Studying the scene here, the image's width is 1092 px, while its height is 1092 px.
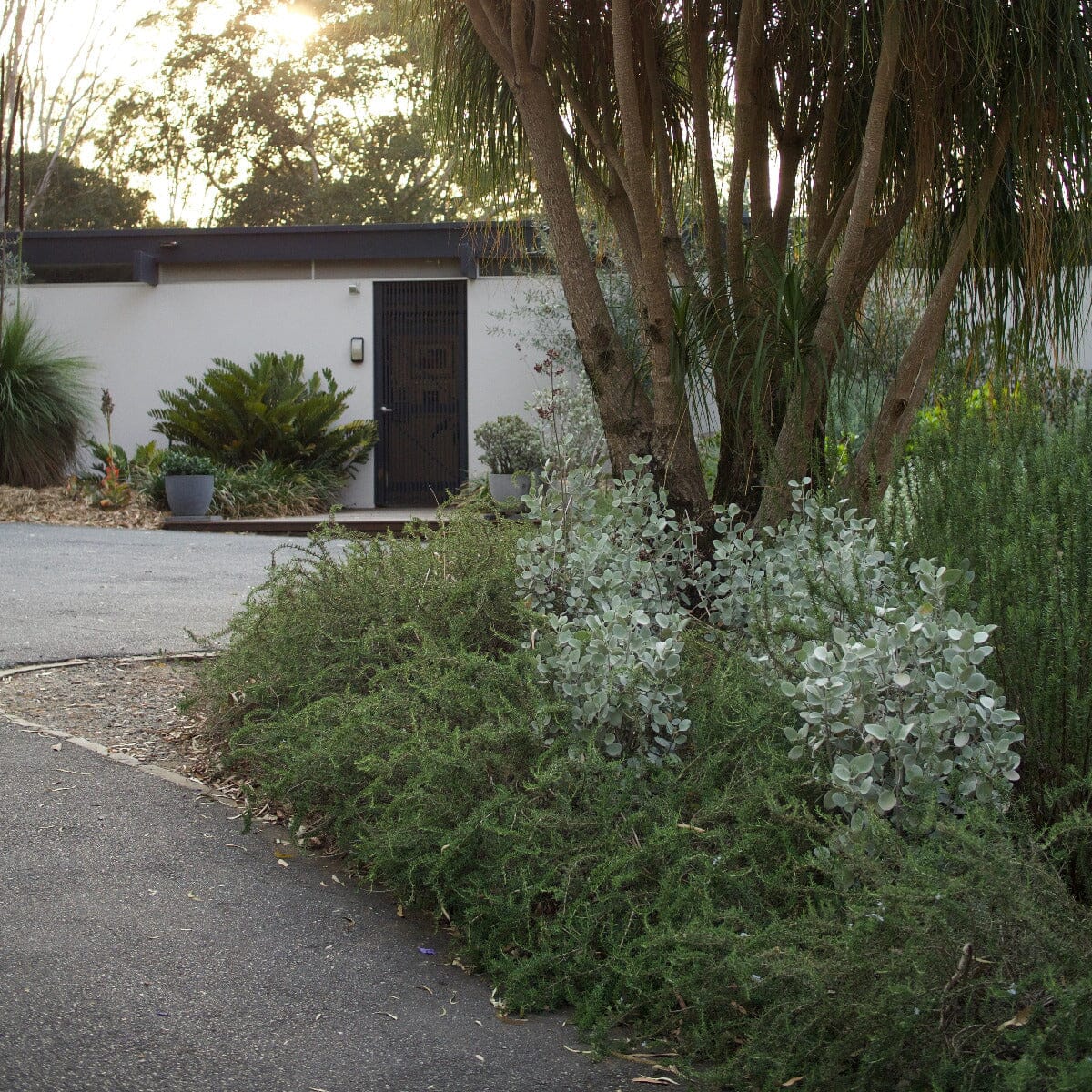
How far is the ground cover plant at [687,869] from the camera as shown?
1833 mm

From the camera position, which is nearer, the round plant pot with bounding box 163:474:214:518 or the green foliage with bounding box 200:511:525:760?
the green foliage with bounding box 200:511:525:760

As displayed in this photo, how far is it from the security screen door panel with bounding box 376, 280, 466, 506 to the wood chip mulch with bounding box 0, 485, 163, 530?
11.9 feet

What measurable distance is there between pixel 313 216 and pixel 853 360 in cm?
2358

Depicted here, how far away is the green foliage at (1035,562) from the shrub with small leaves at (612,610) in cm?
70

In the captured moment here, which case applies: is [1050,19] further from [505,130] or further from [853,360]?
[505,130]

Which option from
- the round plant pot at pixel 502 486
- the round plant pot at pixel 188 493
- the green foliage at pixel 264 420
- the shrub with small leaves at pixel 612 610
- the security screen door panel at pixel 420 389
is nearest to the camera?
the shrub with small leaves at pixel 612 610

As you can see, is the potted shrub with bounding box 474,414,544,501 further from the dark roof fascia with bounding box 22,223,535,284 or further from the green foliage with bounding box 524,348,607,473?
the green foliage with bounding box 524,348,607,473

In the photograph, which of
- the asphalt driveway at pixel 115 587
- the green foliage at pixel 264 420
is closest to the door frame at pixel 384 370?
the green foliage at pixel 264 420

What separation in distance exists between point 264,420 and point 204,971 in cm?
1192

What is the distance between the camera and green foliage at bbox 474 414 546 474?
13.1m

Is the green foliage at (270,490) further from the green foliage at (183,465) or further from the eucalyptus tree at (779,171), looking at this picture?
the eucalyptus tree at (779,171)

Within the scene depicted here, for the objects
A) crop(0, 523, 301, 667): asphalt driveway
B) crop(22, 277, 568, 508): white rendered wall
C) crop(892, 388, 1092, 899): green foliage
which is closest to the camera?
crop(892, 388, 1092, 899): green foliage

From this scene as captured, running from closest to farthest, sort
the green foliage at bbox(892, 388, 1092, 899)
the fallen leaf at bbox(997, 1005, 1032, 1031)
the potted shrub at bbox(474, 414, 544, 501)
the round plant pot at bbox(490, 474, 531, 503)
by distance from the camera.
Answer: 1. the fallen leaf at bbox(997, 1005, 1032, 1031)
2. the green foliage at bbox(892, 388, 1092, 899)
3. the round plant pot at bbox(490, 474, 531, 503)
4. the potted shrub at bbox(474, 414, 544, 501)

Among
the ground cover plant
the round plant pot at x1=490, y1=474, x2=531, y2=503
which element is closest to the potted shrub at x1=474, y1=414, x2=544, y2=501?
the round plant pot at x1=490, y1=474, x2=531, y2=503
